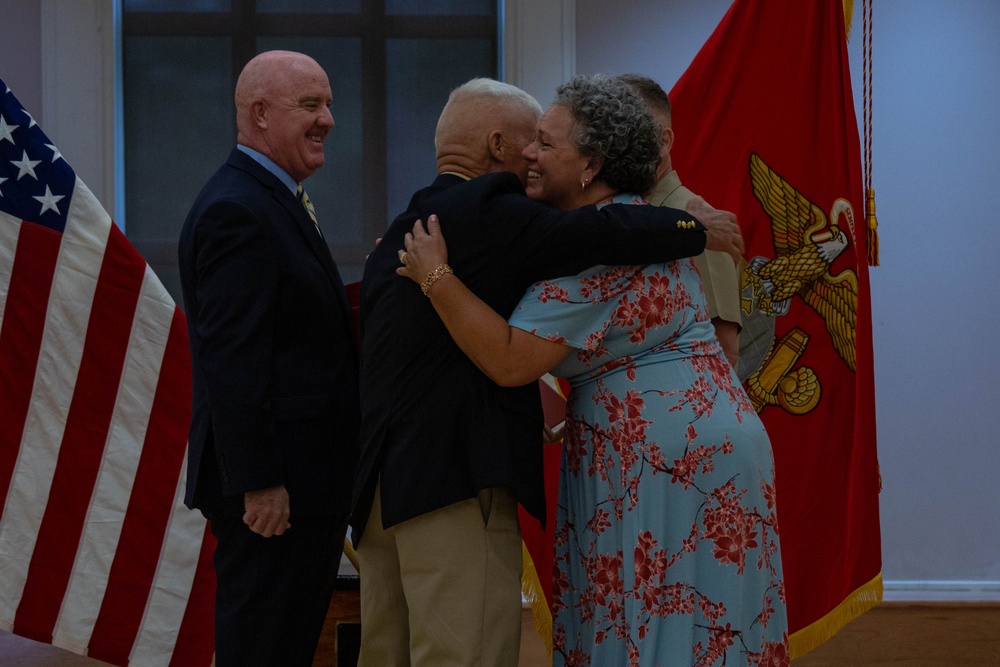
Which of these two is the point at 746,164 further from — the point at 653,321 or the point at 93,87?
the point at 93,87

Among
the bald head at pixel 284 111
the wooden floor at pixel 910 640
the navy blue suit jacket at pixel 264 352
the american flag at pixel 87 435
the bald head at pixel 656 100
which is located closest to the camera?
the navy blue suit jacket at pixel 264 352

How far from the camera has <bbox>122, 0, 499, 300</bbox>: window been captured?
3.57m

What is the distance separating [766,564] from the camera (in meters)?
1.65

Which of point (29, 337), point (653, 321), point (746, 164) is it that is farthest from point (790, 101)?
point (29, 337)

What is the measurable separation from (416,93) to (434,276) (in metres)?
Result: 2.16

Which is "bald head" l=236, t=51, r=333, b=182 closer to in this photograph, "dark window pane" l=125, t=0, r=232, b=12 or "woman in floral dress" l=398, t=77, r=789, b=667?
"woman in floral dress" l=398, t=77, r=789, b=667

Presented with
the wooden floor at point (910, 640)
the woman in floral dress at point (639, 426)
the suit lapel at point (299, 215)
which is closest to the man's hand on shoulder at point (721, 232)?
A: the woman in floral dress at point (639, 426)

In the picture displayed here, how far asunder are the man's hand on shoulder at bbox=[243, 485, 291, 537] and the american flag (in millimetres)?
863

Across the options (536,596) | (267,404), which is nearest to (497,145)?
(267,404)

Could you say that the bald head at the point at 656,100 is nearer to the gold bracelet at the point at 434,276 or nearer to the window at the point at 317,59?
the gold bracelet at the point at 434,276

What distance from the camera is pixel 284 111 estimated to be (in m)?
2.11

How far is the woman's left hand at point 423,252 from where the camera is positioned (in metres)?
1.58

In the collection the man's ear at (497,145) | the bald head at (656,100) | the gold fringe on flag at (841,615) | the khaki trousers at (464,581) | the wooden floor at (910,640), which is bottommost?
the wooden floor at (910,640)

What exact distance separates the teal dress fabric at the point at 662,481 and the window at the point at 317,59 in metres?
2.08
